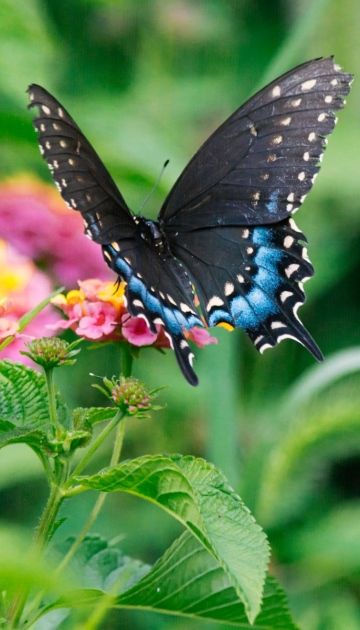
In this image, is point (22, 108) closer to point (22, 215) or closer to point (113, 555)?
point (22, 215)

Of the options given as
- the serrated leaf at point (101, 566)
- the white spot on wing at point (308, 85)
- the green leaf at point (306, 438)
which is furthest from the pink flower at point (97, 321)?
the green leaf at point (306, 438)

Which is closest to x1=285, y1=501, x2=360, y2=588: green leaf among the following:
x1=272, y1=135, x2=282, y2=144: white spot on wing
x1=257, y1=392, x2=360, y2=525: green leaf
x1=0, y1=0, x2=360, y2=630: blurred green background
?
x1=0, y1=0, x2=360, y2=630: blurred green background

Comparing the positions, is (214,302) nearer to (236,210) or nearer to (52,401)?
(236,210)

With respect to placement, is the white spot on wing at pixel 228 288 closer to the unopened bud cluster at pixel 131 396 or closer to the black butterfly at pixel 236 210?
the black butterfly at pixel 236 210

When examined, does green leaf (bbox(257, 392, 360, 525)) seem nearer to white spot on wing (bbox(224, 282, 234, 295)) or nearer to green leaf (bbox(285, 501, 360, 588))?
green leaf (bbox(285, 501, 360, 588))

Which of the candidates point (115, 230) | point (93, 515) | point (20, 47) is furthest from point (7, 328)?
point (20, 47)
